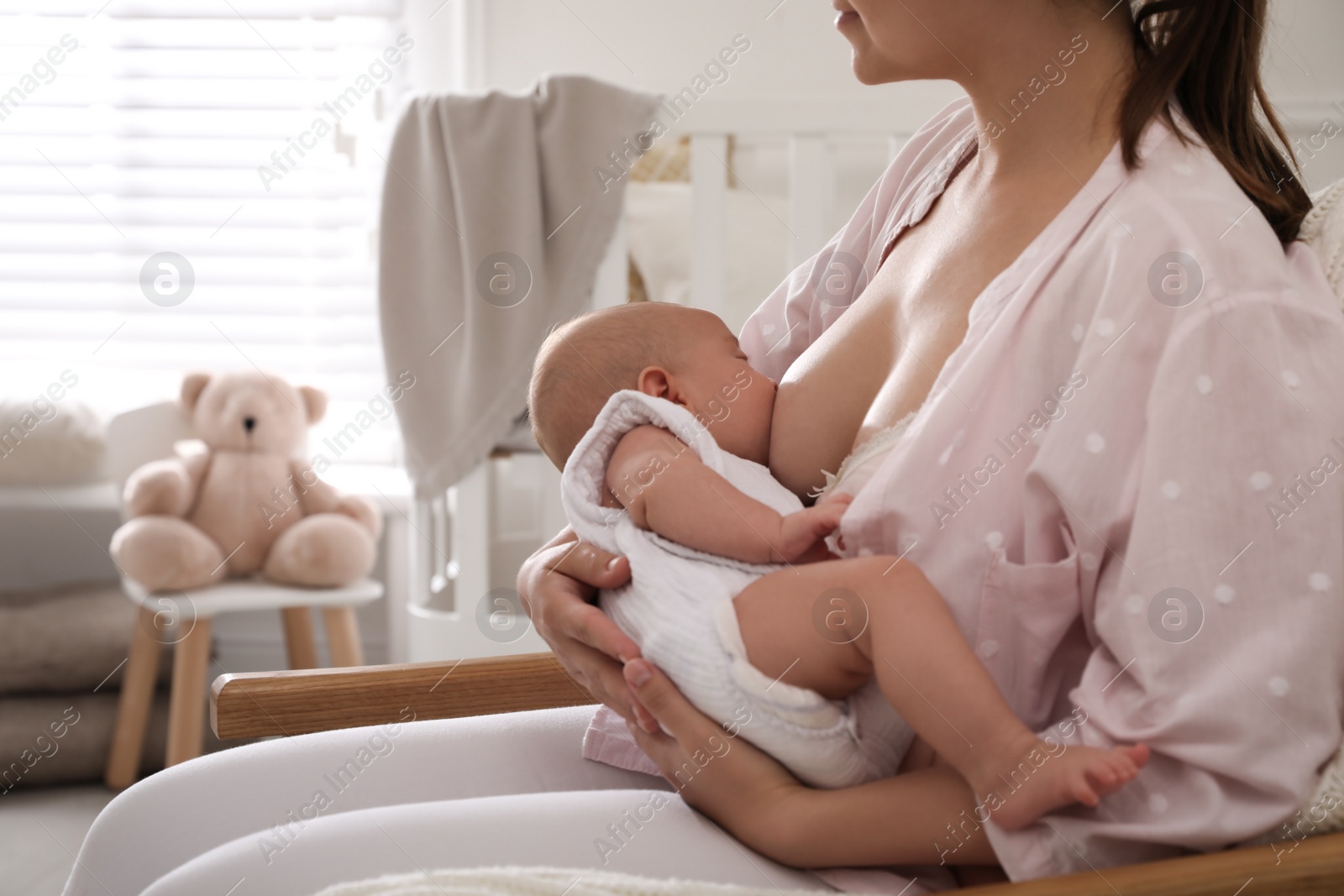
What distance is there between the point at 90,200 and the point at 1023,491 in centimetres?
259

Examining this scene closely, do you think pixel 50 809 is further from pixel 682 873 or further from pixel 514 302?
pixel 682 873

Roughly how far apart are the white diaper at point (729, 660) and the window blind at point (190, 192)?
1979mm

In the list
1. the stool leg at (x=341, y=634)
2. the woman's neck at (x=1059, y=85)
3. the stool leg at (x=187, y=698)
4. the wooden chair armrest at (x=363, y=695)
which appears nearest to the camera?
the woman's neck at (x=1059, y=85)

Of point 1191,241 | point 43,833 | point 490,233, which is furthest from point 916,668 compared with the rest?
point 43,833

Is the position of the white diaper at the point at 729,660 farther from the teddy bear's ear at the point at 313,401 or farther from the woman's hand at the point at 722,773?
the teddy bear's ear at the point at 313,401

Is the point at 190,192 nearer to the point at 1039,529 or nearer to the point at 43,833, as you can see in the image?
the point at 43,833

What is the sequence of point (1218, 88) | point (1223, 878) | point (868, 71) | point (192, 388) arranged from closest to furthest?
point (1223, 878), point (1218, 88), point (868, 71), point (192, 388)

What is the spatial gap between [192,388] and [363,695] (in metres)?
1.58

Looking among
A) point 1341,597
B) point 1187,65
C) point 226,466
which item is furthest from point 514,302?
point 1341,597

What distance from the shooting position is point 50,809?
2080 millimetres

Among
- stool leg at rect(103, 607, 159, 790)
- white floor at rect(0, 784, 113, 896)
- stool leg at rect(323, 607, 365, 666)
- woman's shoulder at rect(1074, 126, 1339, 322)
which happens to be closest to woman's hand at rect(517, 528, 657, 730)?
woman's shoulder at rect(1074, 126, 1339, 322)

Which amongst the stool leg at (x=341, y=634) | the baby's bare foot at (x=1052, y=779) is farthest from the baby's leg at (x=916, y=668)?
the stool leg at (x=341, y=634)

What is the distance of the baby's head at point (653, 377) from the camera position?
937 mm

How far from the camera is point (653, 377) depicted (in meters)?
0.94
